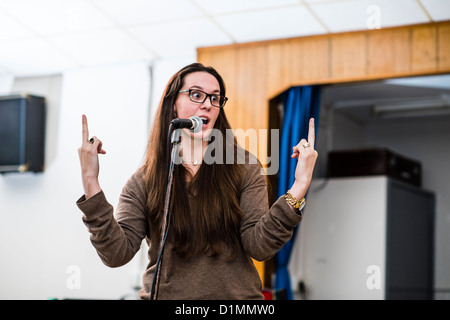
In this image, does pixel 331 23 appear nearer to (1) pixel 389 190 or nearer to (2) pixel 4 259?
(1) pixel 389 190

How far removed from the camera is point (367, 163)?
478cm

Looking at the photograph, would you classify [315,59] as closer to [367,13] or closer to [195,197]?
[367,13]

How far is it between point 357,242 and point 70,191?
2.24m

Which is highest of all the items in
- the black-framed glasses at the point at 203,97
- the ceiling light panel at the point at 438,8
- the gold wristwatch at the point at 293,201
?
the ceiling light panel at the point at 438,8

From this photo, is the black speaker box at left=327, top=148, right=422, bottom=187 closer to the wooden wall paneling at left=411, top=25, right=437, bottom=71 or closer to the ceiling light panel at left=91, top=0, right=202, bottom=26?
the wooden wall paneling at left=411, top=25, right=437, bottom=71

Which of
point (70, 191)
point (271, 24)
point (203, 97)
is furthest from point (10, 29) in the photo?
point (203, 97)

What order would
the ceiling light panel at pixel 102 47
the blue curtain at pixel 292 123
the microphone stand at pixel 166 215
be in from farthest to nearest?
the ceiling light panel at pixel 102 47 < the blue curtain at pixel 292 123 < the microphone stand at pixel 166 215

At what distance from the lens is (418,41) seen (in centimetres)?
371

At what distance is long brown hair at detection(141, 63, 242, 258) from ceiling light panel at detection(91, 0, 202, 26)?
2.16 meters

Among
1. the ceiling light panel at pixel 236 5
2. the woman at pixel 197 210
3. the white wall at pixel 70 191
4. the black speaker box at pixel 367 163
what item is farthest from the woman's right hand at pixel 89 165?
the black speaker box at pixel 367 163

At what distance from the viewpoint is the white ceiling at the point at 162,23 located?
356 cm

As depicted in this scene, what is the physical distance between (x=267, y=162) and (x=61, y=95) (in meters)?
1.84

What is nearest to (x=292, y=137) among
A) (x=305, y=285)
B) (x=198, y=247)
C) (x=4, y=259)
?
(x=305, y=285)

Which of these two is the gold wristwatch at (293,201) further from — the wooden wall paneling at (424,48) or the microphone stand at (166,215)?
the wooden wall paneling at (424,48)
